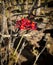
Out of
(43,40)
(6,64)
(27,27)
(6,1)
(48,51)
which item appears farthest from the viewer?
(43,40)

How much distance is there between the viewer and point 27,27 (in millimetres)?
1805

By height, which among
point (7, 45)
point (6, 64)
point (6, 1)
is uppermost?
point (6, 1)

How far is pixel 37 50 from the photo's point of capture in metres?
3.30

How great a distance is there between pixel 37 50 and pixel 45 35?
61 cm

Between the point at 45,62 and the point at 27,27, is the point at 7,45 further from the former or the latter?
the point at 45,62

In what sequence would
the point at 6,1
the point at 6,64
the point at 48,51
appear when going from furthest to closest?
the point at 48,51 → the point at 6,64 → the point at 6,1

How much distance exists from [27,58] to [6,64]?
889mm

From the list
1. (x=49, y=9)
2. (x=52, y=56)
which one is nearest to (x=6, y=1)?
(x=52, y=56)

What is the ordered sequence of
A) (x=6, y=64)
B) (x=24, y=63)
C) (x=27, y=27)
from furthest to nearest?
1. (x=24, y=63)
2. (x=6, y=64)
3. (x=27, y=27)

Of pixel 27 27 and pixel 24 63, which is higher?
pixel 27 27

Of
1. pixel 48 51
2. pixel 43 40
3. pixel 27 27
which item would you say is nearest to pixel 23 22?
pixel 27 27

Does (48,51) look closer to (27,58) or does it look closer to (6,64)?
(27,58)

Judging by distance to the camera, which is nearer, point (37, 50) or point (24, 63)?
point (24, 63)

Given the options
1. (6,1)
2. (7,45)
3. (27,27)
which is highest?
(6,1)
